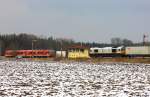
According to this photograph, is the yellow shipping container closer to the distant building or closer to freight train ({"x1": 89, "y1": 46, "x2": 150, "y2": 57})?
the distant building

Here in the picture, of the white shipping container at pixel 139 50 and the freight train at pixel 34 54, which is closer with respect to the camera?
the white shipping container at pixel 139 50

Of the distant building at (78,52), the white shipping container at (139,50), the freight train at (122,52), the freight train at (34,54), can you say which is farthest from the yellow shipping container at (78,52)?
the freight train at (34,54)

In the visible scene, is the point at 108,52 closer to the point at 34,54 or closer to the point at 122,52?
the point at 122,52

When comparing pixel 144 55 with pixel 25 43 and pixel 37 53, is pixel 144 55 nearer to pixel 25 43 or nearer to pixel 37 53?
pixel 37 53

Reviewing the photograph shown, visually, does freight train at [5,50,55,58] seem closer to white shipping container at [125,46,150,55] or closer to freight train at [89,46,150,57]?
freight train at [89,46,150,57]

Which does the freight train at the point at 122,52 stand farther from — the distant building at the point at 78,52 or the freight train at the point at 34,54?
the freight train at the point at 34,54

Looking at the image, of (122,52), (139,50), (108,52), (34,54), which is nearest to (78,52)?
(108,52)

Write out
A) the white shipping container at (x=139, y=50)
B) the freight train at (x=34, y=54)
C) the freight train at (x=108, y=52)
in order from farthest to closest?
the freight train at (x=34, y=54)
the freight train at (x=108, y=52)
the white shipping container at (x=139, y=50)

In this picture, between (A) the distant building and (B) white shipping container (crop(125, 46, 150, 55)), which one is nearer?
(B) white shipping container (crop(125, 46, 150, 55))

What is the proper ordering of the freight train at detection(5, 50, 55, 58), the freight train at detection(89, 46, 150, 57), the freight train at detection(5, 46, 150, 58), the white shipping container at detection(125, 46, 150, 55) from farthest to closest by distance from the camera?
the freight train at detection(5, 50, 55, 58) → the freight train at detection(5, 46, 150, 58) → the freight train at detection(89, 46, 150, 57) → the white shipping container at detection(125, 46, 150, 55)

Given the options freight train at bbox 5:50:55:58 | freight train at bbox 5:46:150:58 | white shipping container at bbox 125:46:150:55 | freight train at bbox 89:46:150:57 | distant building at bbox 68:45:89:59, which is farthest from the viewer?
freight train at bbox 5:50:55:58

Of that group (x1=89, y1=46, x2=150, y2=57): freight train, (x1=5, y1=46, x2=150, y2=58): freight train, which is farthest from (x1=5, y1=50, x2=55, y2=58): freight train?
(x1=89, y1=46, x2=150, y2=57): freight train

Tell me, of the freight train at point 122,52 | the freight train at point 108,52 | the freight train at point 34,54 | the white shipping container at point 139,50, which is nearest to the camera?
the white shipping container at point 139,50

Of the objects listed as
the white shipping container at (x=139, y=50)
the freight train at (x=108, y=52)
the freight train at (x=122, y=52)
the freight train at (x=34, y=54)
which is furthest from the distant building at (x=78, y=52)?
the freight train at (x=34, y=54)
